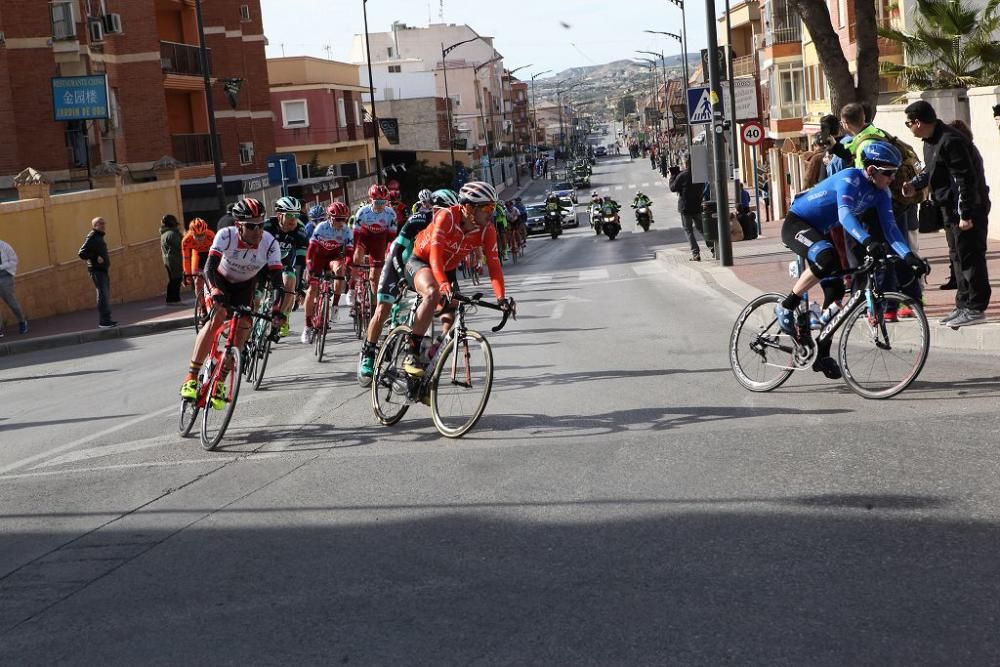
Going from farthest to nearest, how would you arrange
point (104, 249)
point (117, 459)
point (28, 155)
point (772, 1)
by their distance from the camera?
point (772, 1) < point (28, 155) < point (104, 249) < point (117, 459)

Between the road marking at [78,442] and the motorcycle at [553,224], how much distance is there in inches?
1892

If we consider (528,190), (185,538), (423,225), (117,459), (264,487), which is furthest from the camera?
(528,190)

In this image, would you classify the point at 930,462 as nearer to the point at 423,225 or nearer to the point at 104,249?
the point at 423,225

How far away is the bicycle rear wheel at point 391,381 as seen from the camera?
9773 millimetres

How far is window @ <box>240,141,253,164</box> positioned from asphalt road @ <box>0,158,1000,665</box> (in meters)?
46.6

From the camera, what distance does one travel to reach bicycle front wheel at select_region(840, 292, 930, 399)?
8.98m

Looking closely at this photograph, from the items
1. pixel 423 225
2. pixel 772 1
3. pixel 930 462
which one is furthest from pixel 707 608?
pixel 772 1

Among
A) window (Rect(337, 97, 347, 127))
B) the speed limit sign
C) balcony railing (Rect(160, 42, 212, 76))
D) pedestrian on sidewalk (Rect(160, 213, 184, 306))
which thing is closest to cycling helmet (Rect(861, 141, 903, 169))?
pedestrian on sidewalk (Rect(160, 213, 184, 306))

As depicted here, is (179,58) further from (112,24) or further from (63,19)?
(63,19)

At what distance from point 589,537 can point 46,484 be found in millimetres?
4309

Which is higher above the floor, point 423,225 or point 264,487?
point 423,225

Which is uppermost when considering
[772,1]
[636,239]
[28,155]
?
[772,1]

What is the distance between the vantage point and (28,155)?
40.7 meters

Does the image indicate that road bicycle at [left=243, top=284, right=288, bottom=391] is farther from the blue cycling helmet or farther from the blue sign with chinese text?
the blue sign with chinese text
